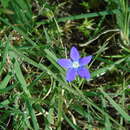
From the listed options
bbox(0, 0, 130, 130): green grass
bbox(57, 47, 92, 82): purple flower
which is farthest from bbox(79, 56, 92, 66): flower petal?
bbox(0, 0, 130, 130): green grass

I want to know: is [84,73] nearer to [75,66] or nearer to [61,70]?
[75,66]

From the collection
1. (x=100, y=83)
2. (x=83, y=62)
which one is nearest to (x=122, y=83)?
(x=100, y=83)

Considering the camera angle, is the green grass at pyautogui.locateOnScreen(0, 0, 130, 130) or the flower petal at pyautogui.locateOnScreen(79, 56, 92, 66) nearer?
the flower petal at pyautogui.locateOnScreen(79, 56, 92, 66)

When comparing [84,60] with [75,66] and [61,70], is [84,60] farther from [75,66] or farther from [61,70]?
[61,70]

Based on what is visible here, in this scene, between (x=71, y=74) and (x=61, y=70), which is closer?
(x=71, y=74)

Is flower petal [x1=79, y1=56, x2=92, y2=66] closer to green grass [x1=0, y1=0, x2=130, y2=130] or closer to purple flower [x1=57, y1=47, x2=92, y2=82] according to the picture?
purple flower [x1=57, y1=47, x2=92, y2=82]

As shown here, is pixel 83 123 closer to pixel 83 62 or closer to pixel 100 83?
pixel 100 83

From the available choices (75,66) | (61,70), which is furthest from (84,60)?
(61,70)

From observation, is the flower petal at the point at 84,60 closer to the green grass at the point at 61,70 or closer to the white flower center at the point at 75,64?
the white flower center at the point at 75,64
